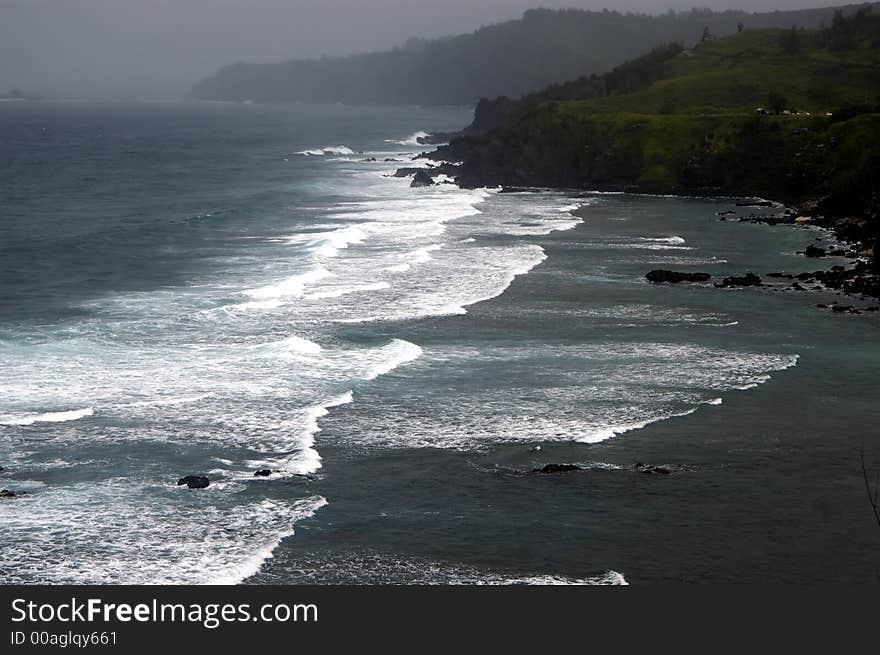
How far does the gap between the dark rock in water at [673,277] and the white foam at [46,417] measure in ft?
132

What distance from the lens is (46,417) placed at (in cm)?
4500

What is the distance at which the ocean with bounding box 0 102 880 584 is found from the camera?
3350cm

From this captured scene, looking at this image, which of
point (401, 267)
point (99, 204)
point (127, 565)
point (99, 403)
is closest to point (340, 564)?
point (127, 565)

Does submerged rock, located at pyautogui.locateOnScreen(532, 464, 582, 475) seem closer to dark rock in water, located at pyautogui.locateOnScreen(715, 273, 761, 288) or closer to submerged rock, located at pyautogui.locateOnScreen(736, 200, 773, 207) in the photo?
dark rock in water, located at pyautogui.locateOnScreen(715, 273, 761, 288)

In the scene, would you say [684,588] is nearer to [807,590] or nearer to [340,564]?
[807,590]

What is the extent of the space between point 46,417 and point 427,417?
14341 millimetres

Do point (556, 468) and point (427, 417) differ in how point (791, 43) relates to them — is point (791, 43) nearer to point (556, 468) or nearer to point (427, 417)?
point (427, 417)

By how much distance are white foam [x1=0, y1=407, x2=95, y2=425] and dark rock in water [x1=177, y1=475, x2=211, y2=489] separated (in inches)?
345

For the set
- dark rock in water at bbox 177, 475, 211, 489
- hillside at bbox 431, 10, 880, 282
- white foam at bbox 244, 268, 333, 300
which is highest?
hillside at bbox 431, 10, 880, 282

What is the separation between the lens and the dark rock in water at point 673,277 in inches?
2943

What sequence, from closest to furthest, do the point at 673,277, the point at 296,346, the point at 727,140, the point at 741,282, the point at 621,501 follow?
the point at 621,501, the point at 296,346, the point at 741,282, the point at 673,277, the point at 727,140

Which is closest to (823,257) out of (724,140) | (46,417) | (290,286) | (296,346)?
(290,286)

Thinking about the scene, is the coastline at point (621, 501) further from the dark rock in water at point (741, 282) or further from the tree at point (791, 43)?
the tree at point (791, 43)

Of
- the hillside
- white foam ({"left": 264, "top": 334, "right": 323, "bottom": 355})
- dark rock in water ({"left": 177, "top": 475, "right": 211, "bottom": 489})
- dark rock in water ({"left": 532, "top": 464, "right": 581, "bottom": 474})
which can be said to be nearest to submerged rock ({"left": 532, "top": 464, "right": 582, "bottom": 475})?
dark rock in water ({"left": 532, "top": 464, "right": 581, "bottom": 474})
